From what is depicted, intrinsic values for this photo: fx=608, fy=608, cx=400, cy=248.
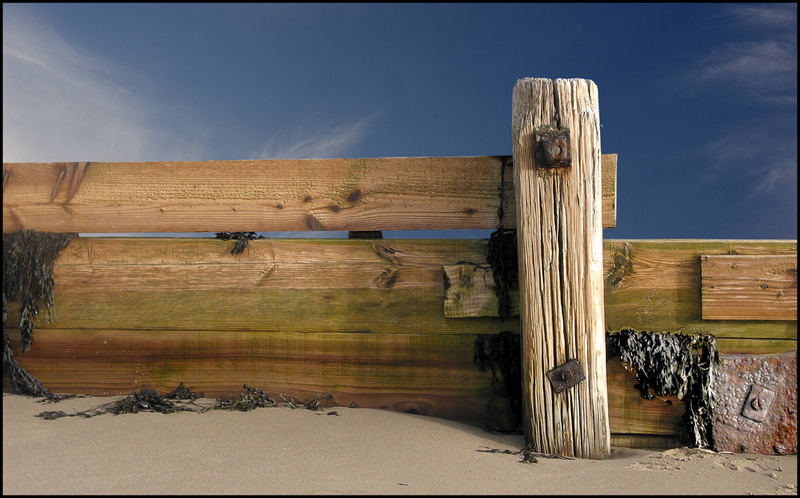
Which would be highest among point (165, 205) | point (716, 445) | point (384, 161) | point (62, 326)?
point (384, 161)

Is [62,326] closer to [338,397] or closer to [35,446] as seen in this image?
[35,446]

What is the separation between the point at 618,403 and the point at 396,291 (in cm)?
156

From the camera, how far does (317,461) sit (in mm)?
2875

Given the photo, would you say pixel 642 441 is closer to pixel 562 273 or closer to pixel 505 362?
pixel 505 362

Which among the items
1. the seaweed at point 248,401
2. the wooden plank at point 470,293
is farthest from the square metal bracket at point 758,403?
the seaweed at point 248,401

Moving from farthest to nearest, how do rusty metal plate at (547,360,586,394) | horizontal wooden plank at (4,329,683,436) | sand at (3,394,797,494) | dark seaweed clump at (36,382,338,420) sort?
horizontal wooden plank at (4,329,683,436)
dark seaweed clump at (36,382,338,420)
rusty metal plate at (547,360,586,394)
sand at (3,394,797,494)

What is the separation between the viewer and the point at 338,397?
3951 millimetres

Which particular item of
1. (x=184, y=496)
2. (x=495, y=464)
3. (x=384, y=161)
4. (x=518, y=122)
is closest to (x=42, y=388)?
(x=184, y=496)

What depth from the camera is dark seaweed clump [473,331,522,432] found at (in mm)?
3791

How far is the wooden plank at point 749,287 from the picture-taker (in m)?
3.76

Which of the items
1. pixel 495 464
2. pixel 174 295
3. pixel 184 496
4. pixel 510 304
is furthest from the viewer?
pixel 174 295

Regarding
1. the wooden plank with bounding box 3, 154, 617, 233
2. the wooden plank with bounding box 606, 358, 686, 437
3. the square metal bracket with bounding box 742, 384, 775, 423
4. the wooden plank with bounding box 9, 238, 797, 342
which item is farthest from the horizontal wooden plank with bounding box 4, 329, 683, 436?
the wooden plank with bounding box 3, 154, 617, 233

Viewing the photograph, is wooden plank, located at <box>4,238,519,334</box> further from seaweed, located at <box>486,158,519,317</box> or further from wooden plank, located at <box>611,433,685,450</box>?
wooden plank, located at <box>611,433,685,450</box>

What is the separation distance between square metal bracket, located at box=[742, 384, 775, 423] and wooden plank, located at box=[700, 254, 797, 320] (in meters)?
0.44
